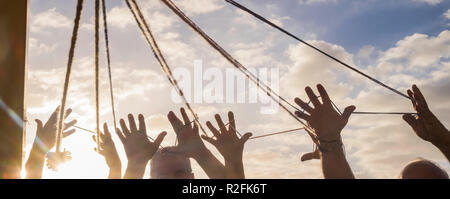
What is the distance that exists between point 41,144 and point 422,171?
4555 mm

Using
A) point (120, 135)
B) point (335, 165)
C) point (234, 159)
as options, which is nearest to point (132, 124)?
point (120, 135)

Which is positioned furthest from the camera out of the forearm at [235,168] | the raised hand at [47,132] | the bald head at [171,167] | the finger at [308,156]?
the bald head at [171,167]

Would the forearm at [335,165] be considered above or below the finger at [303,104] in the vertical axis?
below

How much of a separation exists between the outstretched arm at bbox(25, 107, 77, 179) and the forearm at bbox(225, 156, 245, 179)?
2.21m

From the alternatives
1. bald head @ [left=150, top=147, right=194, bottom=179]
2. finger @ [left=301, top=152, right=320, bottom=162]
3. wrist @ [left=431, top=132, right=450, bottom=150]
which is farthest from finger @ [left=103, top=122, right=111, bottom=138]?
wrist @ [left=431, top=132, right=450, bottom=150]

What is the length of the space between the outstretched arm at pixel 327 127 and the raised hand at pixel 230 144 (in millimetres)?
938

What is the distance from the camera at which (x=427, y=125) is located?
3969 millimetres

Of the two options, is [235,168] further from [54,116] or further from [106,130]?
[54,116]

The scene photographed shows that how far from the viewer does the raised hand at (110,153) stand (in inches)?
188

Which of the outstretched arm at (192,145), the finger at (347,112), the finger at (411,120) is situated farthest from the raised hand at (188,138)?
the finger at (411,120)

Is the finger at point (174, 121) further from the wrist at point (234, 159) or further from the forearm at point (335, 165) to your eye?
the forearm at point (335, 165)

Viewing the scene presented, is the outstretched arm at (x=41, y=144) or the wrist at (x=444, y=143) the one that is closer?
the wrist at (x=444, y=143)

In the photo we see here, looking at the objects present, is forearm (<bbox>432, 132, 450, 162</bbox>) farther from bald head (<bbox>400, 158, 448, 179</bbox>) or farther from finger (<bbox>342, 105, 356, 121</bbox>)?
finger (<bbox>342, 105, 356, 121</bbox>)
